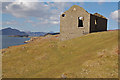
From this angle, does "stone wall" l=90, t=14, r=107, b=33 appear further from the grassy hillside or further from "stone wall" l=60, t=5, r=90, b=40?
the grassy hillside

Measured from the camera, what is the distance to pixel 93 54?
17578mm

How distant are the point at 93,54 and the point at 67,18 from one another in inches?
736

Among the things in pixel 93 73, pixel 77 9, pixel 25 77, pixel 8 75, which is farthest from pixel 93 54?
pixel 77 9

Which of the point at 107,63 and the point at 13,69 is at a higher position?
the point at 107,63

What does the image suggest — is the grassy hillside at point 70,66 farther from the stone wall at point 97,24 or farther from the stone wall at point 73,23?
the stone wall at point 97,24

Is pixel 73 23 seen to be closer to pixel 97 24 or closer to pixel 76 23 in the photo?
pixel 76 23

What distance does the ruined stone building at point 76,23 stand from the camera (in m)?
31.2

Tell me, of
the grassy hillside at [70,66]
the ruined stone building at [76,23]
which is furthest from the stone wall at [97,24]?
the grassy hillside at [70,66]

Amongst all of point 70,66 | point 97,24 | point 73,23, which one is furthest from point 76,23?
point 70,66

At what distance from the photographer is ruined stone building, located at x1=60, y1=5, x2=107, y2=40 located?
102 feet

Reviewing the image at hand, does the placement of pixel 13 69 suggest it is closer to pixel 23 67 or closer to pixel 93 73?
pixel 23 67

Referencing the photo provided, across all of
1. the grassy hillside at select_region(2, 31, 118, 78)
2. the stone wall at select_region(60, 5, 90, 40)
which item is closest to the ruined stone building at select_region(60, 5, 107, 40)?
the stone wall at select_region(60, 5, 90, 40)

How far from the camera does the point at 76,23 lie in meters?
32.4

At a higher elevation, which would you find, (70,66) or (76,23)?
(76,23)
